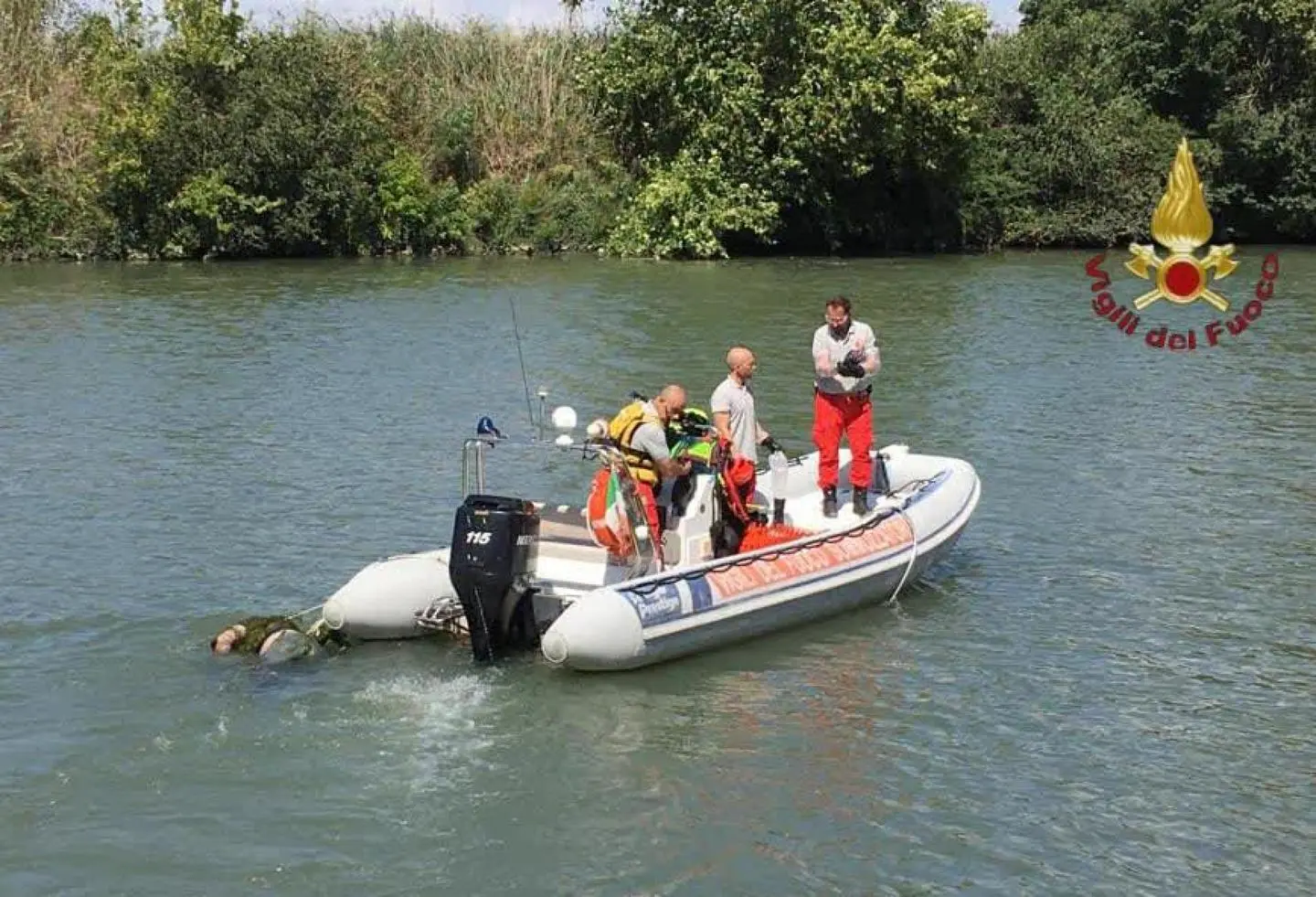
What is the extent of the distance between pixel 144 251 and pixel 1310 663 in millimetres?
29960

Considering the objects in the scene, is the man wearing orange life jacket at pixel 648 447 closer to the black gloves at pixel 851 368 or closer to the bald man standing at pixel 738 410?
the bald man standing at pixel 738 410

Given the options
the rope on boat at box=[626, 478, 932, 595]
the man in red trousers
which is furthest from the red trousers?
the rope on boat at box=[626, 478, 932, 595]

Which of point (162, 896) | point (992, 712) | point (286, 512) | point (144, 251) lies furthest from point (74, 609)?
point (144, 251)

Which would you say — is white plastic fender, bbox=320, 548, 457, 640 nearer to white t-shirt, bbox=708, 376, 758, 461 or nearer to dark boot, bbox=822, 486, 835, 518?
white t-shirt, bbox=708, 376, 758, 461

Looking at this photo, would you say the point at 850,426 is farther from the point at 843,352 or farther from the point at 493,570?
the point at 493,570

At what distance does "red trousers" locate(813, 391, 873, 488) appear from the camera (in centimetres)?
1069

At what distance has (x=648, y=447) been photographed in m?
9.10

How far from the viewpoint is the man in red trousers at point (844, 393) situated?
10500 mm

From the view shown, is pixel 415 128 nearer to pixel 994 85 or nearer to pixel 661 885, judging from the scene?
pixel 994 85

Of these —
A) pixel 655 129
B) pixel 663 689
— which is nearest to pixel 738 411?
pixel 663 689

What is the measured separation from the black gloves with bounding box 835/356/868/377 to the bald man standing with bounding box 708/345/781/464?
77 centimetres

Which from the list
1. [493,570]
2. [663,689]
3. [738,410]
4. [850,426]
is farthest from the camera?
[850,426]

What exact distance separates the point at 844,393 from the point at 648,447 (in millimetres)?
2035

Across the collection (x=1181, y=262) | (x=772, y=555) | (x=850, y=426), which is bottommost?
(x=772, y=555)
